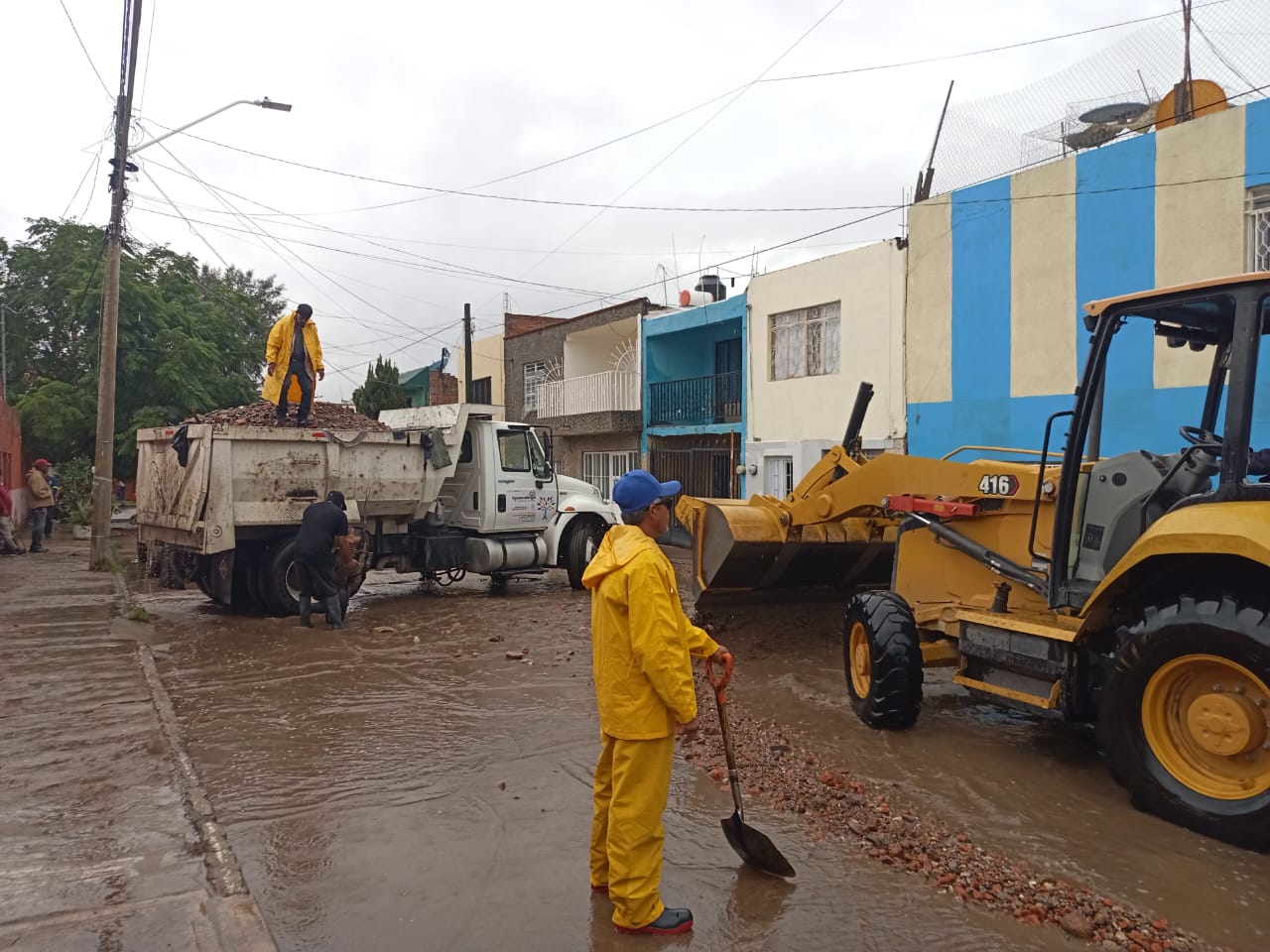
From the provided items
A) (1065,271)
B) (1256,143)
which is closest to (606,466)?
(1065,271)

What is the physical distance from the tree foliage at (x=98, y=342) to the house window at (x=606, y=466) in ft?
34.0

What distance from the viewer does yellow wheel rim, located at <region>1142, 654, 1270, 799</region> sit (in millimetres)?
4180

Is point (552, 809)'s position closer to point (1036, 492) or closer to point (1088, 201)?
point (1036, 492)

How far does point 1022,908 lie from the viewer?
369 centimetres

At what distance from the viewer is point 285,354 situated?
11.6 m

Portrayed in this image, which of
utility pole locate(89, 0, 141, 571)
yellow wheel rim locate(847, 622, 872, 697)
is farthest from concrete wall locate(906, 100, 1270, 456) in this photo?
utility pole locate(89, 0, 141, 571)

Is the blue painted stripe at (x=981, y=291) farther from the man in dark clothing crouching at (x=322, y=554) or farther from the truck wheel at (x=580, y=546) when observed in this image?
the man in dark clothing crouching at (x=322, y=554)

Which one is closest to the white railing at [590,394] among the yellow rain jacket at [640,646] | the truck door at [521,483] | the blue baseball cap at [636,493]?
the truck door at [521,483]

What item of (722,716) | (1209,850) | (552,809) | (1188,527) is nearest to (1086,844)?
(1209,850)

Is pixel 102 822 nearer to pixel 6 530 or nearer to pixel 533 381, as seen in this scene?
pixel 6 530

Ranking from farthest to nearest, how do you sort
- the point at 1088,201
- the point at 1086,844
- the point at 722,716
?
1. the point at 1088,201
2. the point at 1086,844
3. the point at 722,716

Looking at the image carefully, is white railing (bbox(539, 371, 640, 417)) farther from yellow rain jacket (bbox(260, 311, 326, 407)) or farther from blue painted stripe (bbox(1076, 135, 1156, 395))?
yellow rain jacket (bbox(260, 311, 326, 407))

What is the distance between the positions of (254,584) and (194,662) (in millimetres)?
2686

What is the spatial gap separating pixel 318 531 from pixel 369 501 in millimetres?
1627
